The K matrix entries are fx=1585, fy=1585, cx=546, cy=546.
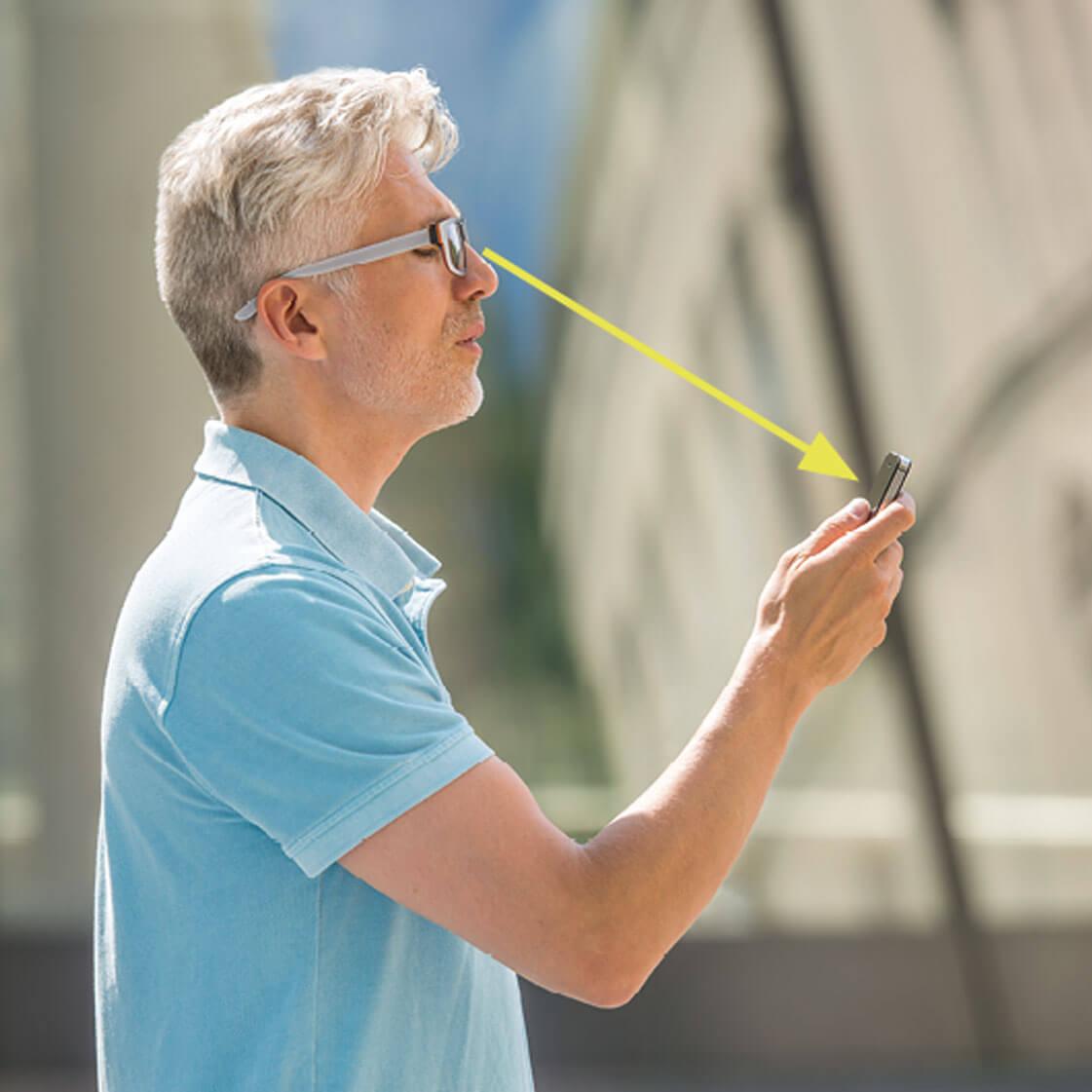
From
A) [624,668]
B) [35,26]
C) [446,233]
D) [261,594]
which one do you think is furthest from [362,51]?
[261,594]

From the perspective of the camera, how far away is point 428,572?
165 cm

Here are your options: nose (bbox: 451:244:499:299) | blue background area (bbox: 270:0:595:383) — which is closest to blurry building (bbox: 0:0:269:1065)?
blue background area (bbox: 270:0:595:383)

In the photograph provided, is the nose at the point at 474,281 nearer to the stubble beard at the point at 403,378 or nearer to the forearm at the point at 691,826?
the stubble beard at the point at 403,378

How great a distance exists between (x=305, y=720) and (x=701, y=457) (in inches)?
154

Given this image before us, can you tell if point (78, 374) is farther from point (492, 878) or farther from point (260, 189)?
point (492, 878)

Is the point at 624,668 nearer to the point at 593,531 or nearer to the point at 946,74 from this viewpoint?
the point at 593,531

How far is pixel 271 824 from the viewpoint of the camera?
4.19 ft

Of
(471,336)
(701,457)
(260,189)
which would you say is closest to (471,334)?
(471,336)

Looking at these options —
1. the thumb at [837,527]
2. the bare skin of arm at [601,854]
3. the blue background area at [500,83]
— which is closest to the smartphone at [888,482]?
the thumb at [837,527]

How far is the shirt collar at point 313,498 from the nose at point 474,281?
261 millimetres

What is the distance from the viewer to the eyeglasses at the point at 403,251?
1.57 m

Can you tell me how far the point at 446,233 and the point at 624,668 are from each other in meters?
3.57

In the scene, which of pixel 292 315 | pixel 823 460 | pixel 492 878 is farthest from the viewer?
pixel 823 460

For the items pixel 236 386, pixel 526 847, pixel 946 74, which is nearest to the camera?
pixel 526 847
